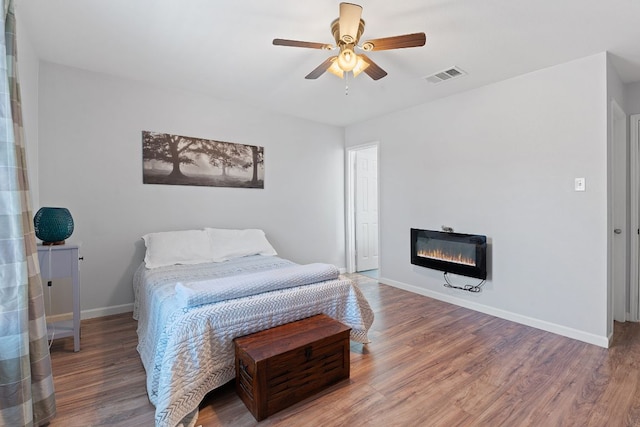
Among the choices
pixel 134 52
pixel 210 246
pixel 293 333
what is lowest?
pixel 293 333

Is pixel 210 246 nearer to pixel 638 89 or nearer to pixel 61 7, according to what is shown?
pixel 61 7

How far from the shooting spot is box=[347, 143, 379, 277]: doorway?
16.6 feet

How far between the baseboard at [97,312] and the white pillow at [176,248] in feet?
2.15

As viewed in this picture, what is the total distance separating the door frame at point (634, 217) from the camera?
2.94 meters

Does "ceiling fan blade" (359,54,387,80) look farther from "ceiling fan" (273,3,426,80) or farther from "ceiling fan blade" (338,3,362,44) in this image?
"ceiling fan blade" (338,3,362,44)

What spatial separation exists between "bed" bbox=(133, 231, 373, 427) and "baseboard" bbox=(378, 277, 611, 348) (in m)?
1.56

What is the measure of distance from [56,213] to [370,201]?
4197 mm

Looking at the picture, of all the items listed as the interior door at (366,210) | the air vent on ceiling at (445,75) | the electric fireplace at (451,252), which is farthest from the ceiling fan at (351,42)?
the interior door at (366,210)

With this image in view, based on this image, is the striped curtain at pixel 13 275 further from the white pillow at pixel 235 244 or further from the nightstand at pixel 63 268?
the white pillow at pixel 235 244

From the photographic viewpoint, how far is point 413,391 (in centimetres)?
192

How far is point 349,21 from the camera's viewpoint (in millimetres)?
1814

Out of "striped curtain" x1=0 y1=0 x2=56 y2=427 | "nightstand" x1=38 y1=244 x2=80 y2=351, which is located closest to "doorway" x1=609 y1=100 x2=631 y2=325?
"striped curtain" x1=0 y1=0 x2=56 y2=427

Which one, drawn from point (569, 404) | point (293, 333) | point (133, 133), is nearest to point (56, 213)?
point (133, 133)

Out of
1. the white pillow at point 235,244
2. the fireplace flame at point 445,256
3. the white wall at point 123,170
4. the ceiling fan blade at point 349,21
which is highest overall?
the ceiling fan blade at point 349,21
